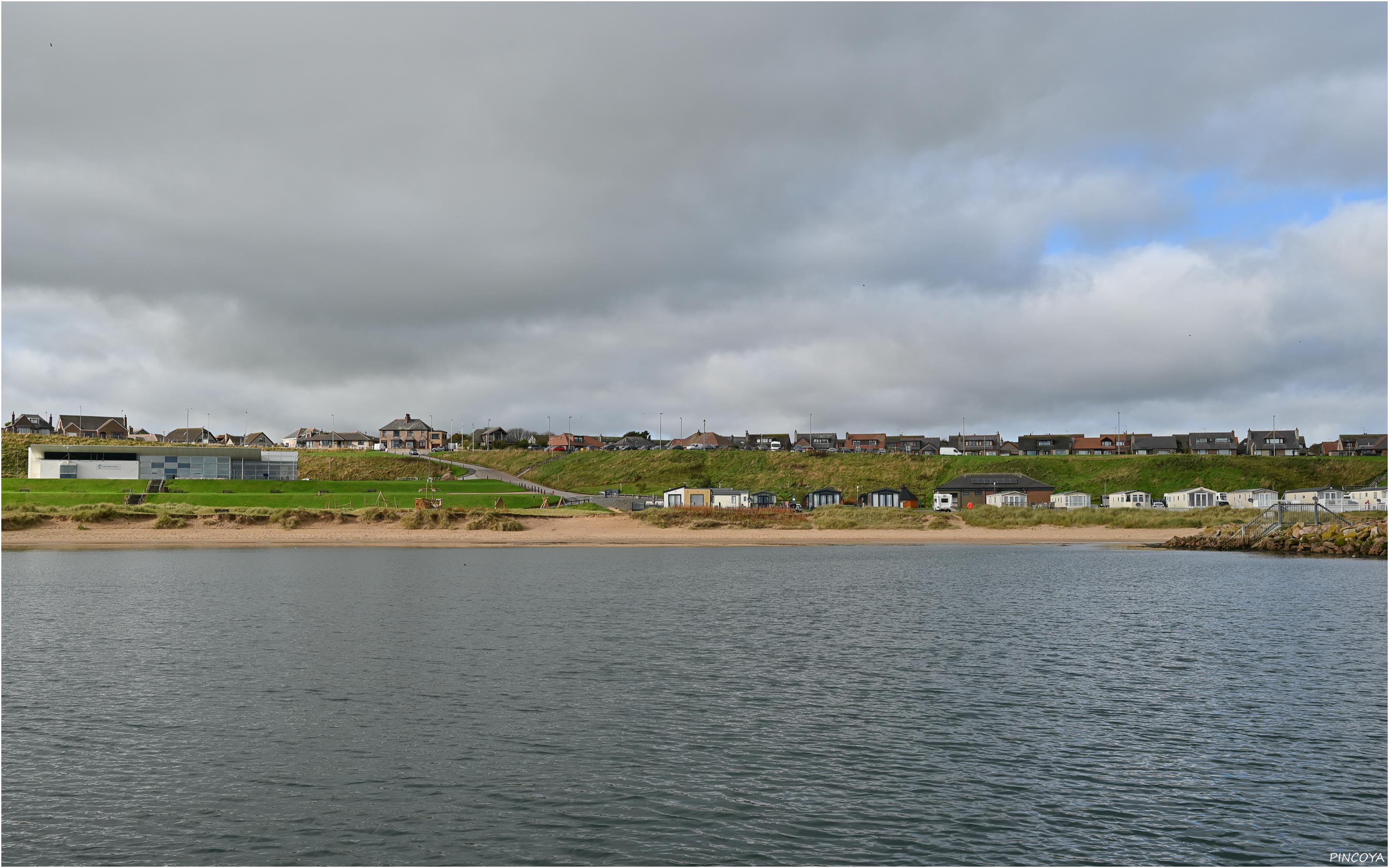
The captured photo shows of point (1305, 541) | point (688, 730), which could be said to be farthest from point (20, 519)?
point (1305, 541)

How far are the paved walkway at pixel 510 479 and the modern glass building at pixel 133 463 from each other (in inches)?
1485

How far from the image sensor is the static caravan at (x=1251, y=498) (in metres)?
117

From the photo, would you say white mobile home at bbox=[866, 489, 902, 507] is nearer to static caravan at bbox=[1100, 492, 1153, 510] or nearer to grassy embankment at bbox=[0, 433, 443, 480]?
static caravan at bbox=[1100, 492, 1153, 510]

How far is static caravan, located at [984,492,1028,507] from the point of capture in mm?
120956

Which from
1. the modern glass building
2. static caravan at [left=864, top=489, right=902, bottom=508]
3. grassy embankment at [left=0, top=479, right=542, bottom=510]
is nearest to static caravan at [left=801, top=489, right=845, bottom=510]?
static caravan at [left=864, top=489, right=902, bottom=508]

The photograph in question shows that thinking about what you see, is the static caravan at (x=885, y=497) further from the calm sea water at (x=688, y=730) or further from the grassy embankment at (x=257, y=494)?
the calm sea water at (x=688, y=730)

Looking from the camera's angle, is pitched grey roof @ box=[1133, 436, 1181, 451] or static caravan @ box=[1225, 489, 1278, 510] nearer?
static caravan @ box=[1225, 489, 1278, 510]

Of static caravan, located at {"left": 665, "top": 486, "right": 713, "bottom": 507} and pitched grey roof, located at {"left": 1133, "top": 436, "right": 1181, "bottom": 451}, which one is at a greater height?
pitched grey roof, located at {"left": 1133, "top": 436, "right": 1181, "bottom": 451}

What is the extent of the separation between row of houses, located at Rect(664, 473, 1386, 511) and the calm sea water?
236ft

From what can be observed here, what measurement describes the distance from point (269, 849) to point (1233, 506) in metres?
128

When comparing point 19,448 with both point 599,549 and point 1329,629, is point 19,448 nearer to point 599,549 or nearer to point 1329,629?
point 599,549

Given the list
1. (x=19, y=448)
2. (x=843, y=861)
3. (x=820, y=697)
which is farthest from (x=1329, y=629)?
(x=19, y=448)

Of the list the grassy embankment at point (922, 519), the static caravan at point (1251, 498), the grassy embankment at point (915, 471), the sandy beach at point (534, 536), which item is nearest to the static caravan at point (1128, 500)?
the grassy embankment at point (915, 471)

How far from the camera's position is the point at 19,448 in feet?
493
